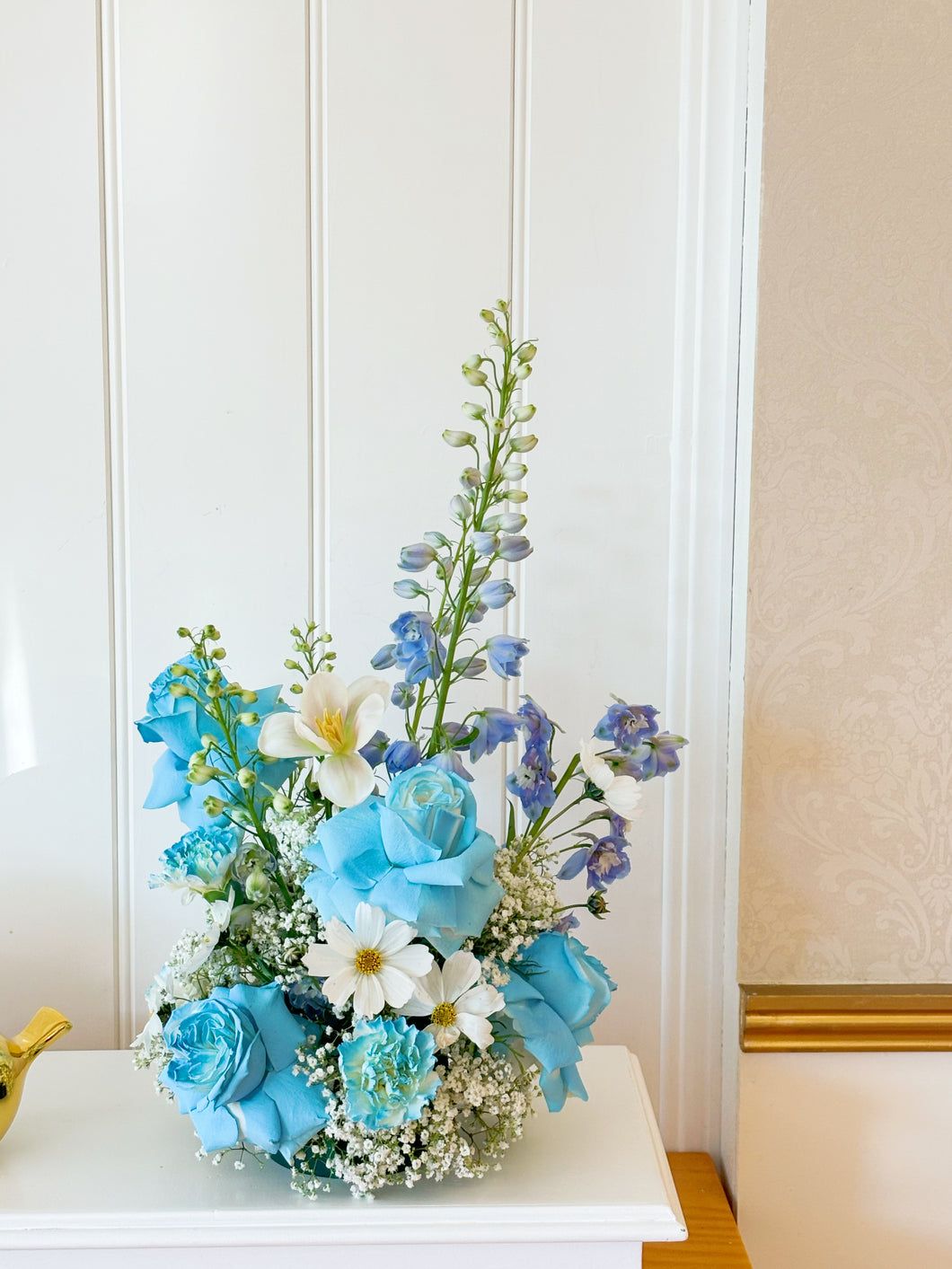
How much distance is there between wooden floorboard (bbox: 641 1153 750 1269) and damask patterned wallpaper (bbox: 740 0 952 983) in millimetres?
203

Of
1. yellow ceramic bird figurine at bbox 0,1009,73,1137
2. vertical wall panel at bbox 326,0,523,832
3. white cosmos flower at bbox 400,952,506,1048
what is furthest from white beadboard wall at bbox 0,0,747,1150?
white cosmos flower at bbox 400,952,506,1048

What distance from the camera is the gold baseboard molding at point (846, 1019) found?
915 millimetres

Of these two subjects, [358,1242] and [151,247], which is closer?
[358,1242]

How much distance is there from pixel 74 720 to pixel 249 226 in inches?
20.1

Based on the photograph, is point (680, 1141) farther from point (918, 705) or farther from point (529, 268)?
point (529, 268)

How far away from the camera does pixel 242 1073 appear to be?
0.62 meters

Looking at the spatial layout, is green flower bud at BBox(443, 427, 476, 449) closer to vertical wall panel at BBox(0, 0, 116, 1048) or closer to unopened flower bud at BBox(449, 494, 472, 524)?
unopened flower bud at BBox(449, 494, 472, 524)

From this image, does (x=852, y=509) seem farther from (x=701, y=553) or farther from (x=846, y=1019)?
(x=846, y=1019)

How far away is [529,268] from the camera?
3.14ft

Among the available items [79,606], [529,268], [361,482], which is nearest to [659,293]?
[529,268]

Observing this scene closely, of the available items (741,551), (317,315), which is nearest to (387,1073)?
(741,551)

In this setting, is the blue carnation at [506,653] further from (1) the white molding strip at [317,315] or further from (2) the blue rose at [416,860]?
(1) the white molding strip at [317,315]

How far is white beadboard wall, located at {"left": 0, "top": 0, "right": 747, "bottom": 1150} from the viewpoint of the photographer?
94cm

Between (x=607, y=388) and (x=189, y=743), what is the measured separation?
0.53 m
